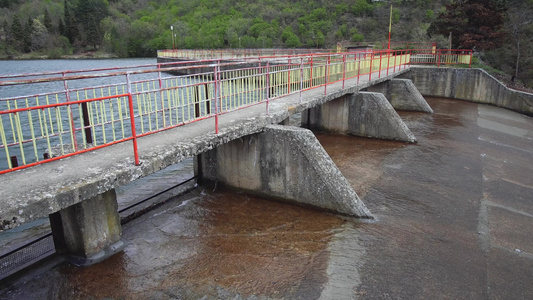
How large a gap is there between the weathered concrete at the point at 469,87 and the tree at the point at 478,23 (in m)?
4.85

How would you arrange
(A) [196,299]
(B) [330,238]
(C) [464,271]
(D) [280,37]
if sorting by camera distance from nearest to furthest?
(A) [196,299] < (C) [464,271] < (B) [330,238] < (D) [280,37]

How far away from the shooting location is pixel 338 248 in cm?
591

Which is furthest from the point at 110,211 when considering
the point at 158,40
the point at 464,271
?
the point at 158,40

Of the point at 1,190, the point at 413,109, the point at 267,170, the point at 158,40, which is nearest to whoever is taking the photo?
the point at 1,190

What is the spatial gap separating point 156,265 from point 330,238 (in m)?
2.69

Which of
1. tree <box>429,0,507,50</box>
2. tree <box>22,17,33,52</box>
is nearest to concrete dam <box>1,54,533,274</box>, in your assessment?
tree <box>429,0,507,50</box>

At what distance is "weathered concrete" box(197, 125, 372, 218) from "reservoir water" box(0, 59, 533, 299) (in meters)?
0.24

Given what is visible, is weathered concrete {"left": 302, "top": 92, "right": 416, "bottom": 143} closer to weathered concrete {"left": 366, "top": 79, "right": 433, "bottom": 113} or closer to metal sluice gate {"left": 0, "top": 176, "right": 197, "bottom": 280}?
weathered concrete {"left": 366, "top": 79, "right": 433, "bottom": 113}

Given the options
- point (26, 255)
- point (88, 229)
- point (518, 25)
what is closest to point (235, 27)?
point (518, 25)

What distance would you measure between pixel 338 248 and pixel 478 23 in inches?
972

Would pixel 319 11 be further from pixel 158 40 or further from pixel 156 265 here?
pixel 156 265

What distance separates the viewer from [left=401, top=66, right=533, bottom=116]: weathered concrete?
1866 centimetres

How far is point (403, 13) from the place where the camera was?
64.9 meters

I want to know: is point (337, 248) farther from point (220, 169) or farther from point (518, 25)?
point (518, 25)
